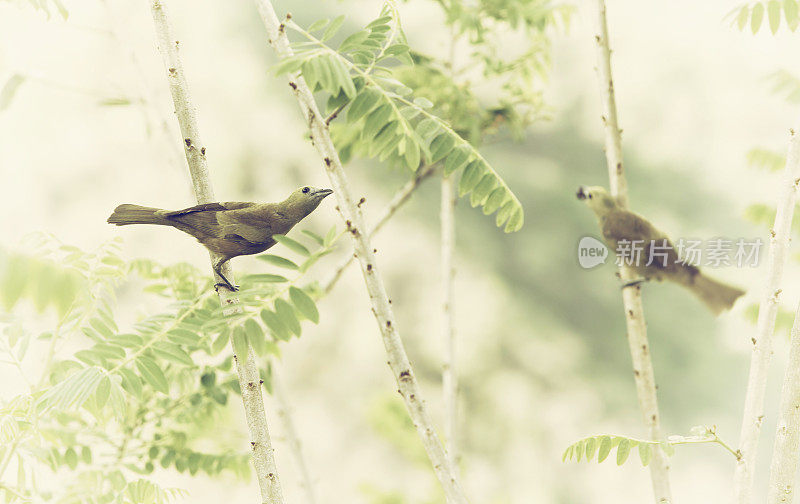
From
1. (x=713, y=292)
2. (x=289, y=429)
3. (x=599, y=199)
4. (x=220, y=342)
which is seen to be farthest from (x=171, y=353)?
(x=713, y=292)

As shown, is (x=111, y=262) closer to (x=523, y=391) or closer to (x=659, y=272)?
(x=659, y=272)

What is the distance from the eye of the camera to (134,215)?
562 mm

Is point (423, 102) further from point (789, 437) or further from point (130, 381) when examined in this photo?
point (789, 437)

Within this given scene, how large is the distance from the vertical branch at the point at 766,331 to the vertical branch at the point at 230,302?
523 mm

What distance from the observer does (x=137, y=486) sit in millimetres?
743

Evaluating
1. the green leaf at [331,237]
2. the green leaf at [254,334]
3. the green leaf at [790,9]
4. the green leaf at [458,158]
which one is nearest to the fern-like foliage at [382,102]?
the green leaf at [458,158]

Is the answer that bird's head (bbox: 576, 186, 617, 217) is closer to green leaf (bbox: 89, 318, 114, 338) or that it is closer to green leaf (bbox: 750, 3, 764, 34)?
green leaf (bbox: 750, 3, 764, 34)

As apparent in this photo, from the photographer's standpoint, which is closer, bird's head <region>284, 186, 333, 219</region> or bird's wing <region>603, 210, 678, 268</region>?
bird's head <region>284, 186, 333, 219</region>

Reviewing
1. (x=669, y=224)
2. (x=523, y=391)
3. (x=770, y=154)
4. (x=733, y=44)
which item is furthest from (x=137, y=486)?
(x=733, y=44)

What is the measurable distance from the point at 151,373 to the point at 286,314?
0.16m

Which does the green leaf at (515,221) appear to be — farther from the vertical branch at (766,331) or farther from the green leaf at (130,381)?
the green leaf at (130,381)

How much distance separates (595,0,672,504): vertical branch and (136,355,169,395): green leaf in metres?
0.64

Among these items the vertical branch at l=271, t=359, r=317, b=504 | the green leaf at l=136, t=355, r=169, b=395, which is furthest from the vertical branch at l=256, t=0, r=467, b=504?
the vertical branch at l=271, t=359, r=317, b=504

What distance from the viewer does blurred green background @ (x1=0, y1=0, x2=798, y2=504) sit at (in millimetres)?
1748
